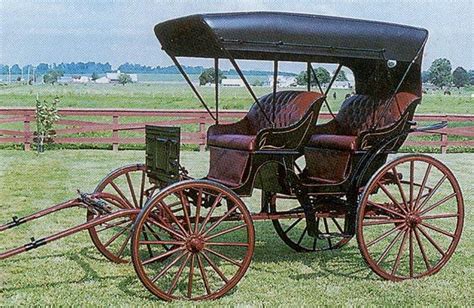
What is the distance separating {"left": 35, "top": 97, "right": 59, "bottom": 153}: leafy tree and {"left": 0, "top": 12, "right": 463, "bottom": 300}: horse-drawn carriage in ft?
30.0

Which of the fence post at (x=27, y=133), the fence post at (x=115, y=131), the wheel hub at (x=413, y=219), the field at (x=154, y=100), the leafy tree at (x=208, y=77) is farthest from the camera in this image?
the field at (x=154, y=100)

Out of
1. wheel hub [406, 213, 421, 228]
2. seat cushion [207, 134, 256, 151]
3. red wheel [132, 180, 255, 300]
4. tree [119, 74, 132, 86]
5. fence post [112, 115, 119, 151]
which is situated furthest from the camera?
tree [119, 74, 132, 86]

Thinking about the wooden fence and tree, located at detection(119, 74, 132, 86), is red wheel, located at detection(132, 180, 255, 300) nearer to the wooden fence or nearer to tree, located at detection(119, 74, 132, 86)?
the wooden fence

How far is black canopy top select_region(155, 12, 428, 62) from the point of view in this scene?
4953mm

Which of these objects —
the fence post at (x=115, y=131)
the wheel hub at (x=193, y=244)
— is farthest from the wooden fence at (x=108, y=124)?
the wheel hub at (x=193, y=244)

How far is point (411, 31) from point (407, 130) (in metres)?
0.76

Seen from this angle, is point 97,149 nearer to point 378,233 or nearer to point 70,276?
point 378,233

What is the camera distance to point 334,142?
577 cm

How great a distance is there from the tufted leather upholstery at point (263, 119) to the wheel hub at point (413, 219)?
1.11 m

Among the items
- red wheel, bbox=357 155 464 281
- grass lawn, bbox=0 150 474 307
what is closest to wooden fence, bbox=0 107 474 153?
grass lawn, bbox=0 150 474 307

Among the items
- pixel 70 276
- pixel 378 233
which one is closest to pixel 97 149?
pixel 378 233

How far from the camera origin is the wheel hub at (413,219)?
5.53 meters

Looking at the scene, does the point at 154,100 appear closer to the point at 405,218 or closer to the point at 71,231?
the point at 405,218

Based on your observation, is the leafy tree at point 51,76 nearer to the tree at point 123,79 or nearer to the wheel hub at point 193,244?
the tree at point 123,79
